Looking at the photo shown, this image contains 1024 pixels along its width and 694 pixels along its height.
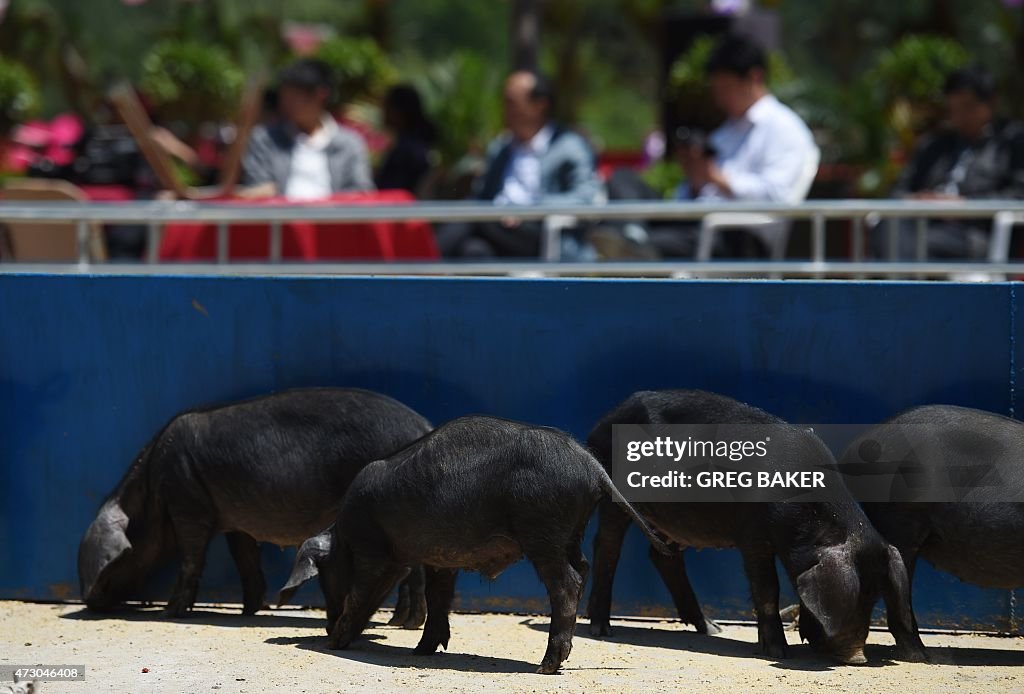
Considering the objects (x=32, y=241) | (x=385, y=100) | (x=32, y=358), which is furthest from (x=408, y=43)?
(x=32, y=358)

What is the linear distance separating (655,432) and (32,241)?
5586 millimetres

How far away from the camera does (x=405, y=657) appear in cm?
523

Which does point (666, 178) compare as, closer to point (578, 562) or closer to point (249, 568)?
point (249, 568)

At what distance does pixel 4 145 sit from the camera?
627 inches

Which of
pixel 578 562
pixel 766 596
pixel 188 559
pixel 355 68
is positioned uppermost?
pixel 355 68

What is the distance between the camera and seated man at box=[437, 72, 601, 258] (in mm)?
9547

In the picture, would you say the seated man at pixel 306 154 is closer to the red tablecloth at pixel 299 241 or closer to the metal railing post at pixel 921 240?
the red tablecloth at pixel 299 241

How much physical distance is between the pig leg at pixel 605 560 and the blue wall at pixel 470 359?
8.9 inches

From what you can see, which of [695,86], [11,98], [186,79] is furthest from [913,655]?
[186,79]

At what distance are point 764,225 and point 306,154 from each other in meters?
2.92

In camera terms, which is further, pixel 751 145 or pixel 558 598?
pixel 751 145

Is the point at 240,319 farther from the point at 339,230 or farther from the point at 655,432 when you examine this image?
the point at 339,230

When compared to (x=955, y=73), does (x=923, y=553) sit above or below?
below

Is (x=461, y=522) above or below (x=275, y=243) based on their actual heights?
below
